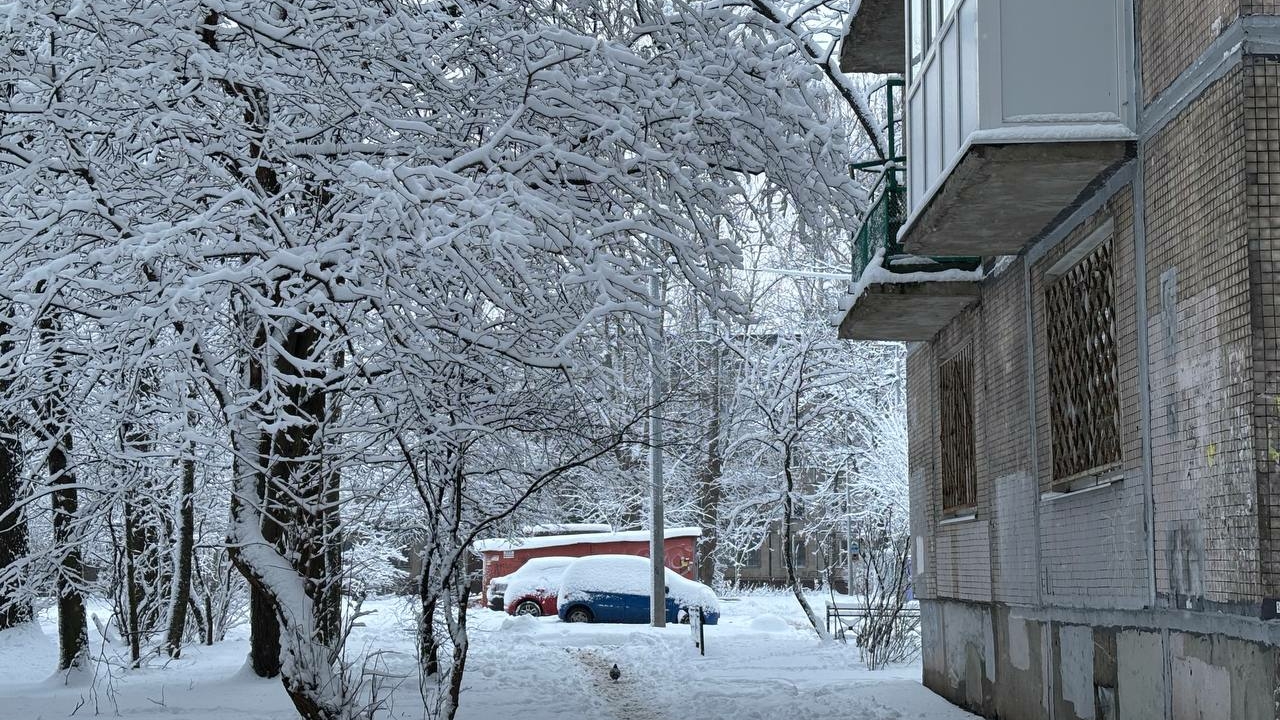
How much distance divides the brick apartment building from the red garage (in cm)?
2109

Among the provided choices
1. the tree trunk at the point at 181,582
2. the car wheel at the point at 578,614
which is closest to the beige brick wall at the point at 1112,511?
the tree trunk at the point at 181,582

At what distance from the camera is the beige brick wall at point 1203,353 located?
263 inches

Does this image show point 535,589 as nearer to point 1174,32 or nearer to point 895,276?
point 895,276

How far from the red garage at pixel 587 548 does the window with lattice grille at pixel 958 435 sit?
760 inches

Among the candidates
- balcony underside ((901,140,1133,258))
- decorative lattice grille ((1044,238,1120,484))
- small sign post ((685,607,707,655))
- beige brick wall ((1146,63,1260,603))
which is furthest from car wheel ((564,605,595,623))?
beige brick wall ((1146,63,1260,603))

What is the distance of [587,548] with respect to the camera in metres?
36.7

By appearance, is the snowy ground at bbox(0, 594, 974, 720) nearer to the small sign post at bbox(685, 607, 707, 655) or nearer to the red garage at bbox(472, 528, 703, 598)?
the small sign post at bbox(685, 607, 707, 655)

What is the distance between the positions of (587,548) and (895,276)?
24.9 metres

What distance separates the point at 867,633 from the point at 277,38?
1384cm

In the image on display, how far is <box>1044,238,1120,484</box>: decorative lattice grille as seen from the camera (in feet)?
30.0

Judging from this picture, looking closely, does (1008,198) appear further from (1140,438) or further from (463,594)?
(463,594)

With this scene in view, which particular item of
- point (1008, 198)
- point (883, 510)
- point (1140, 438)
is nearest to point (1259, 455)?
point (1140, 438)

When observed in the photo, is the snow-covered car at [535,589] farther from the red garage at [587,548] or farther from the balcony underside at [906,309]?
the balcony underside at [906,309]

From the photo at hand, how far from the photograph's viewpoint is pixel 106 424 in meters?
9.98
